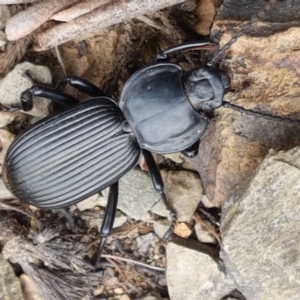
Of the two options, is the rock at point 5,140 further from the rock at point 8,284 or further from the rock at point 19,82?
the rock at point 8,284

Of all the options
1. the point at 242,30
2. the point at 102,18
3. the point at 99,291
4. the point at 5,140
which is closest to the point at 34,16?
the point at 102,18


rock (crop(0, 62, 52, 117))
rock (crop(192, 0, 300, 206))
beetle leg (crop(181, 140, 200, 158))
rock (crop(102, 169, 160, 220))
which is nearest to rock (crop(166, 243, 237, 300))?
rock (crop(102, 169, 160, 220))

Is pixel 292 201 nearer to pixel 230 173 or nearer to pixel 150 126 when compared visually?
pixel 230 173

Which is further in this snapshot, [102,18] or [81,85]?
[81,85]

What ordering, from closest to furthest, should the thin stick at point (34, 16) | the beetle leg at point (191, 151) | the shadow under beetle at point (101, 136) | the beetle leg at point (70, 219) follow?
the thin stick at point (34, 16) < the shadow under beetle at point (101, 136) < the beetle leg at point (191, 151) < the beetle leg at point (70, 219)

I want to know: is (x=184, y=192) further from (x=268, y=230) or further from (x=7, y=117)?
(x=7, y=117)

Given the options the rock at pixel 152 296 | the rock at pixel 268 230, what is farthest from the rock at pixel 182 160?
the rock at pixel 152 296
